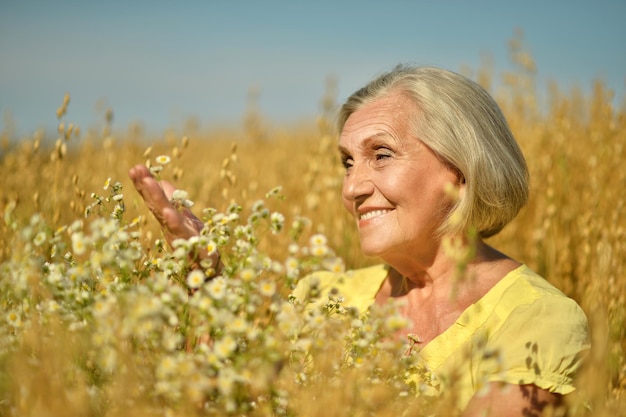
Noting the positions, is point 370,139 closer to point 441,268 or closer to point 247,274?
point 441,268

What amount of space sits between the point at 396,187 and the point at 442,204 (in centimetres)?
18

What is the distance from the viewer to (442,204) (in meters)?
2.01

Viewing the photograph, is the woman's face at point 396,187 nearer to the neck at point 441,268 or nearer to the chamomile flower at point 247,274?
the neck at point 441,268

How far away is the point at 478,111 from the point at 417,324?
0.80 m

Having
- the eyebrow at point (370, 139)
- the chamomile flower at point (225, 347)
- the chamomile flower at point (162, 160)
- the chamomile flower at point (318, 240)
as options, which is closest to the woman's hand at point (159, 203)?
the chamomile flower at point (162, 160)

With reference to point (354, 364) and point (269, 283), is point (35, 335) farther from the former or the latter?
Result: point (354, 364)

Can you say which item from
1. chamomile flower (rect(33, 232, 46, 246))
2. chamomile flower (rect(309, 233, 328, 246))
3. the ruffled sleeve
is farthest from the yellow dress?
chamomile flower (rect(33, 232, 46, 246))

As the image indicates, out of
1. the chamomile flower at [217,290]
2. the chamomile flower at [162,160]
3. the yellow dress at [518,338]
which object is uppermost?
the chamomile flower at [162,160]

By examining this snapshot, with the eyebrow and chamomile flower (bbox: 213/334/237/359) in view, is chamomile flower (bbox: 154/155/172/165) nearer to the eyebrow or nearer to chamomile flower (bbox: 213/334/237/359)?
the eyebrow

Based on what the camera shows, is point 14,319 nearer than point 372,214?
Yes

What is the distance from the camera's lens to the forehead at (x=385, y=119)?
6.70 ft

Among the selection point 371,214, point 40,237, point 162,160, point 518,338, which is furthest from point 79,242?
point 518,338

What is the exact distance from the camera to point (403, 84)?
2.14 meters

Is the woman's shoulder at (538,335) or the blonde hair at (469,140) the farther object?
the blonde hair at (469,140)
